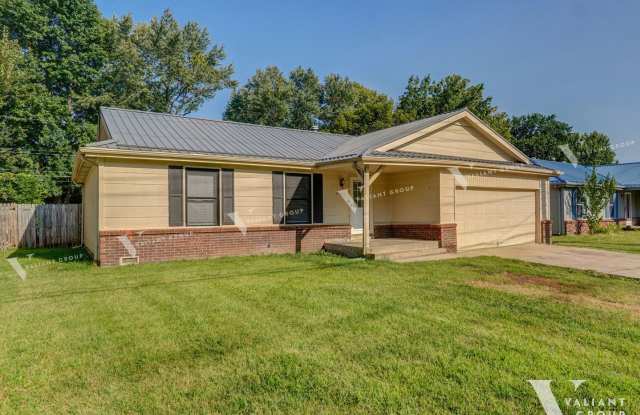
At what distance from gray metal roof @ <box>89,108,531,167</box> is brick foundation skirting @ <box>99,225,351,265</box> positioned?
79.0 inches

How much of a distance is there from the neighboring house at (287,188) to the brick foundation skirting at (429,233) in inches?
1.3

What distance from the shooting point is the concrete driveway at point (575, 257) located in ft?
25.7

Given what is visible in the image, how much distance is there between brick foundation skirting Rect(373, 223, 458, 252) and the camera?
34.4 ft

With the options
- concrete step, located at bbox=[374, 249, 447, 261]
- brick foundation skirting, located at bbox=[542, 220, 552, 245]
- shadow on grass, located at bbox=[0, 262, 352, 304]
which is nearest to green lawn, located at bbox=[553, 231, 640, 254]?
brick foundation skirting, located at bbox=[542, 220, 552, 245]

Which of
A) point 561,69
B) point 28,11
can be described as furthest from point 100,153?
point 28,11

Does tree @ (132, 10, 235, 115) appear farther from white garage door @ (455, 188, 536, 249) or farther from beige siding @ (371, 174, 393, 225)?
white garage door @ (455, 188, 536, 249)

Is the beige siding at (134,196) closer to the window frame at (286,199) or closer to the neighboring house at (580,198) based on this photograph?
the window frame at (286,199)

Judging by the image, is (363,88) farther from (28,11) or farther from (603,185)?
(28,11)

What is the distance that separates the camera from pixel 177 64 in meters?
28.7

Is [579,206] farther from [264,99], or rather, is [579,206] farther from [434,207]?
[264,99]

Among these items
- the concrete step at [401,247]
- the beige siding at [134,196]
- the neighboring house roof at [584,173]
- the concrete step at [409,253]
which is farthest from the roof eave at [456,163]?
the neighboring house roof at [584,173]

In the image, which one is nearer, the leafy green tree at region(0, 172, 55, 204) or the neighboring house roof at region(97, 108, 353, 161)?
the neighboring house roof at region(97, 108, 353, 161)

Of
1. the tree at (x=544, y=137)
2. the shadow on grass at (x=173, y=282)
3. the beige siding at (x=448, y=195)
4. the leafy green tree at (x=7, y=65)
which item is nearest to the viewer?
the shadow on grass at (x=173, y=282)

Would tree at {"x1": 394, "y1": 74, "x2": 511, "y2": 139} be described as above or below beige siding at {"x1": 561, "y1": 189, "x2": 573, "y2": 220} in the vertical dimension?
above
